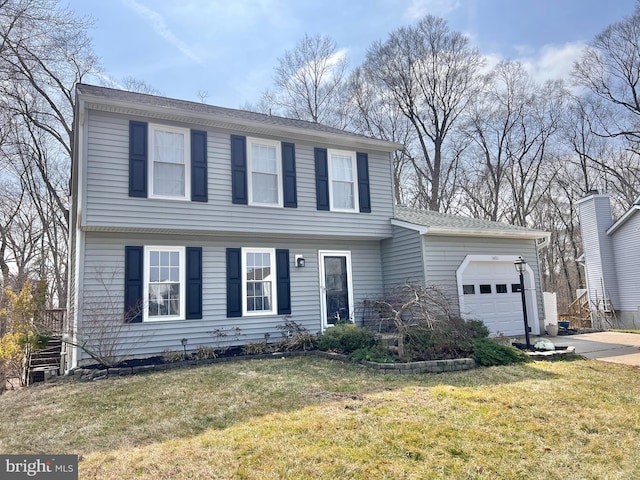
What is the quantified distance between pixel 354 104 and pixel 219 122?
670 inches

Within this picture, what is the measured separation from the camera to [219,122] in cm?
948

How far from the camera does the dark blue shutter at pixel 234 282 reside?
957 centimetres

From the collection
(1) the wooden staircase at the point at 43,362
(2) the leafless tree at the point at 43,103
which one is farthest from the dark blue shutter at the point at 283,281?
(2) the leafless tree at the point at 43,103

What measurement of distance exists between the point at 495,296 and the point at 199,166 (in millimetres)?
8566

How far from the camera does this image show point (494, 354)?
24.5 feet

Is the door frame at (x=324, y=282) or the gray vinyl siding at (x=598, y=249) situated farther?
the gray vinyl siding at (x=598, y=249)

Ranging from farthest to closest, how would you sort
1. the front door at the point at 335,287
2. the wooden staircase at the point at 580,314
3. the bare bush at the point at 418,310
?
1. the wooden staircase at the point at 580,314
2. the front door at the point at 335,287
3. the bare bush at the point at 418,310

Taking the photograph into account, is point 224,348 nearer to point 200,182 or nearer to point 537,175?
point 200,182

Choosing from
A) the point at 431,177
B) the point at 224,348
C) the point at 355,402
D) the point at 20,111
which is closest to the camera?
the point at 355,402

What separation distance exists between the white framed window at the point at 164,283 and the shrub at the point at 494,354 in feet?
20.1

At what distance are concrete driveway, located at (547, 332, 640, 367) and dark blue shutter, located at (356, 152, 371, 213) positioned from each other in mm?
5879

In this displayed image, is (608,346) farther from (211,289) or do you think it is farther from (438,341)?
(211,289)

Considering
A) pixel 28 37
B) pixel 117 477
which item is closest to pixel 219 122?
pixel 117 477

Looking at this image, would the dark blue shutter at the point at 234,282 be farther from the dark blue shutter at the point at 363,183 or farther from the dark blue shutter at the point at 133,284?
the dark blue shutter at the point at 363,183
